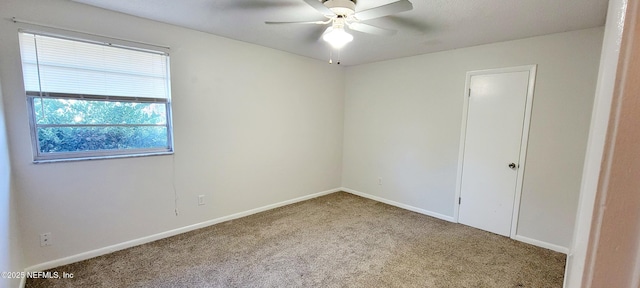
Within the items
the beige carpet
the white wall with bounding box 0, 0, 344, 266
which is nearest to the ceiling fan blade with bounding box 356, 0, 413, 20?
the white wall with bounding box 0, 0, 344, 266

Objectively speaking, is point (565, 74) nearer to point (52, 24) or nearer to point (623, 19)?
point (623, 19)

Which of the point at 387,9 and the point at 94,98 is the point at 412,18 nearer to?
the point at 387,9

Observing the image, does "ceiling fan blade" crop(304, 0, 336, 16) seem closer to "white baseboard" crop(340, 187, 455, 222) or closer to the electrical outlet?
the electrical outlet

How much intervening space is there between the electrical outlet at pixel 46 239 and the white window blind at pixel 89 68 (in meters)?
1.25

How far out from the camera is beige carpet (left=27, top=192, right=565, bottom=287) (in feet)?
7.46

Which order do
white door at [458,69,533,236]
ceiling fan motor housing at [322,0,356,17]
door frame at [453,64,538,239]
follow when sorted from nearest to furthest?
ceiling fan motor housing at [322,0,356,17], door frame at [453,64,538,239], white door at [458,69,533,236]

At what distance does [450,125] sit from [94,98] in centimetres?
408

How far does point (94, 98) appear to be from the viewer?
2473 mm

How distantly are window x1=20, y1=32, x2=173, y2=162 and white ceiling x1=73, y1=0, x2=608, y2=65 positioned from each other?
0.49 metres

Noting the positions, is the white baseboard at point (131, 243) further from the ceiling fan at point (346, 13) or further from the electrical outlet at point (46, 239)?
the ceiling fan at point (346, 13)

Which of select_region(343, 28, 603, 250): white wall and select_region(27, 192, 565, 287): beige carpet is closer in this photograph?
select_region(27, 192, 565, 287): beige carpet

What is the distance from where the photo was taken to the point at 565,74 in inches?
107

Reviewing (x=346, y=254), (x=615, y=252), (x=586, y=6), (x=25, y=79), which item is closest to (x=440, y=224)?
(x=346, y=254)

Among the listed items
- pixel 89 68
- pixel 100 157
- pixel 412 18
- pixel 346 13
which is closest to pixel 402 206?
pixel 412 18
